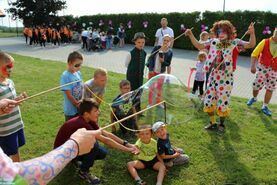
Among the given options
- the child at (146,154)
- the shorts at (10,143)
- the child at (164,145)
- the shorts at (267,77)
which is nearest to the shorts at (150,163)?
the child at (146,154)

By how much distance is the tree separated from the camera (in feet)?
122

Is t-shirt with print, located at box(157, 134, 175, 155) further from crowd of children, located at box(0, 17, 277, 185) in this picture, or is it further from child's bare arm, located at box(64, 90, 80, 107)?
child's bare arm, located at box(64, 90, 80, 107)

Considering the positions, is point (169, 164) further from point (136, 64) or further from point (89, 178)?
point (136, 64)

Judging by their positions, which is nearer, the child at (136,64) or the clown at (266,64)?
the child at (136,64)

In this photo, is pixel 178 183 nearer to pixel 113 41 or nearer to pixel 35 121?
pixel 35 121

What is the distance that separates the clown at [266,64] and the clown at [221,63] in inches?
65.3

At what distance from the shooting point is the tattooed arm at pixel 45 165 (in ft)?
6.09

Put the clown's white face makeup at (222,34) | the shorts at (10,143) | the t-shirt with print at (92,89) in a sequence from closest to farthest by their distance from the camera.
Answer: the shorts at (10,143) → the t-shirt with print at (92,89) → the clown's white face makeup at (222,34)

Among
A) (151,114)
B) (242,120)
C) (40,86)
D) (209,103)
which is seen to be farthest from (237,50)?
(40,86)

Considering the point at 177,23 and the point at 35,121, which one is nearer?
the point at 35,121

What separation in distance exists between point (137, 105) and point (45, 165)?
347 cm

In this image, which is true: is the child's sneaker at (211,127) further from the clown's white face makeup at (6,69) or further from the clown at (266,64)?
the clown's white face makeup at (6,69)

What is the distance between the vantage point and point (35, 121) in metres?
7.07

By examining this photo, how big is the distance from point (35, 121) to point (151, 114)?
311cm
